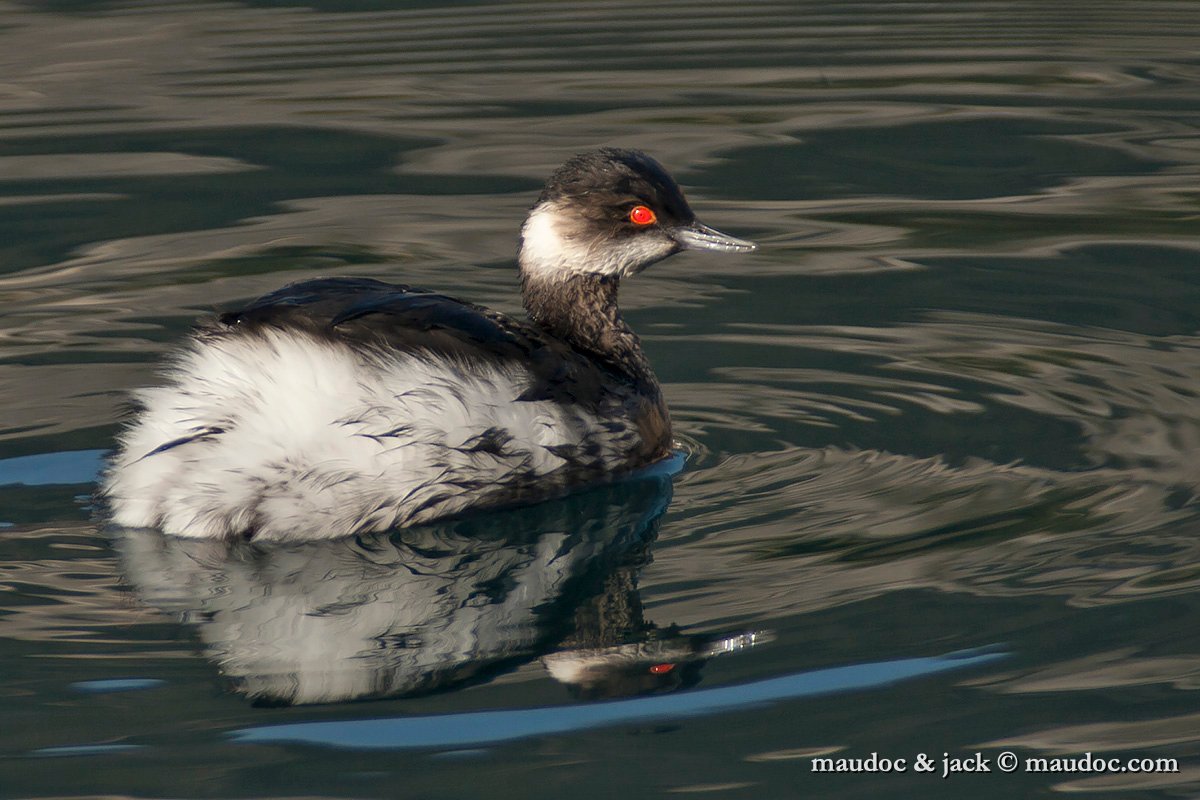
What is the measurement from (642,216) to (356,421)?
5.55 ft

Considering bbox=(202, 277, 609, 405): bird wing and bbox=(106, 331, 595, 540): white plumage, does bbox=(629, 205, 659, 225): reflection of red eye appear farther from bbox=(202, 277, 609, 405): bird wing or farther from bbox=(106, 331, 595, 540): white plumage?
bbox=(106, 331, 595, 540): white plumage

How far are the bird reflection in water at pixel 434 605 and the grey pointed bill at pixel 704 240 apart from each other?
1.08m

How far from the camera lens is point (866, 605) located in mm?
4789

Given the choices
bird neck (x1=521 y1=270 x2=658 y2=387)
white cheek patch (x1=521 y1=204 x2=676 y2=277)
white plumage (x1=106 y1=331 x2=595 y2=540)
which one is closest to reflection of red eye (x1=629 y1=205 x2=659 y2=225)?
white cheek patch (x1=521 y1=204 x2=676 y2=277)

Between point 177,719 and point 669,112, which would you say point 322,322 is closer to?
point 177,719

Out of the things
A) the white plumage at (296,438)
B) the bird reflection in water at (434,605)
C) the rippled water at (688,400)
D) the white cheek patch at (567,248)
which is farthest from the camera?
the white cheek patch at (567,248)

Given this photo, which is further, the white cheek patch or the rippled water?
the white cheek patch

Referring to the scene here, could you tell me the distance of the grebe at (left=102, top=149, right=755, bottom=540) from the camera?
5.14 metres

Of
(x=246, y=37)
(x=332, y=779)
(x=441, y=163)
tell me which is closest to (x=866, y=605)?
(x=332, y=779)

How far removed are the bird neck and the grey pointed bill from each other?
1.00ft

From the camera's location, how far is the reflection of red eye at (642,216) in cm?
642

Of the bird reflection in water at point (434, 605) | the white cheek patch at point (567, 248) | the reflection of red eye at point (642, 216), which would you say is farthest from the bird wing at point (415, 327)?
the reflection of red eye at point (642, 216)

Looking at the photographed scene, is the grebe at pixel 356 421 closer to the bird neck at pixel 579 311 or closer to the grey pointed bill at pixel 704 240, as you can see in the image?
the bird neck at pixel 579 311

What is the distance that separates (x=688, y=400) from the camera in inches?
269
